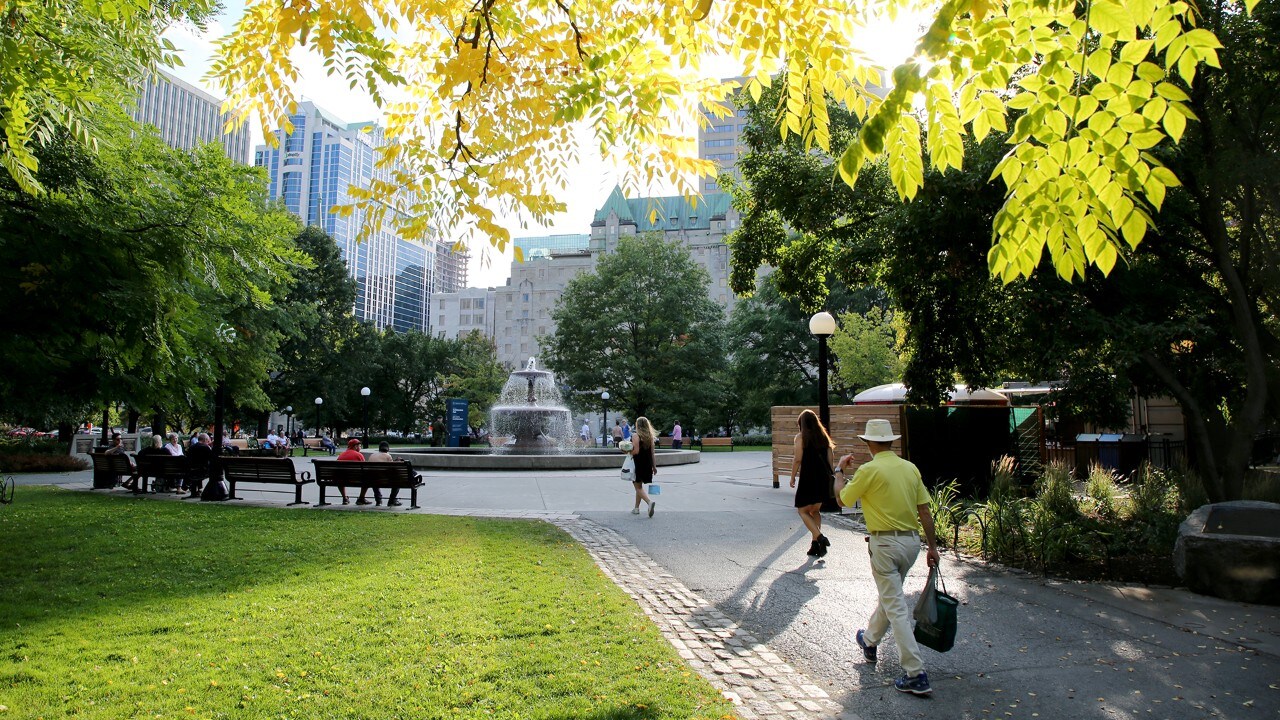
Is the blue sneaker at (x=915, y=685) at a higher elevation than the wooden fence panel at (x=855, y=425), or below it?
below

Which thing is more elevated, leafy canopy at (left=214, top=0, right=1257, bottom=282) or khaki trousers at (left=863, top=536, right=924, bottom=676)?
leafy canopy at (left=214, top=0, right=1257, bottom=282)

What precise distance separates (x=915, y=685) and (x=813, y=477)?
423 cm

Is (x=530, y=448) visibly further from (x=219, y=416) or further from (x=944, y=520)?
(x=944, y=520)

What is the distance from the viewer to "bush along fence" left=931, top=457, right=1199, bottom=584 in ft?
26.9

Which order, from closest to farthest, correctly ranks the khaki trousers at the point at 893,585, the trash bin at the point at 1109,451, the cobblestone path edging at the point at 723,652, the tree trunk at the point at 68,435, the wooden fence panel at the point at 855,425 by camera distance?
the cobblestone path edging at the point at 723,652
the khaki trousers at the point at 893,585
the wooden fence panel at the point at 855,425
the trash bin at the point at 1109,451
the tree trunk at the point at 68,435

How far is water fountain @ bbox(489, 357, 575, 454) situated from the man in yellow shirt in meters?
24.2

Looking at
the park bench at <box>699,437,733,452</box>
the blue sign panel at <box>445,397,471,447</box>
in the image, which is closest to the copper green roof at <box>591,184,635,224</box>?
the park bench at <box>699,437,733,452</box>

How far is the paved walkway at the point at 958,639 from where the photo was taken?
4.33 m

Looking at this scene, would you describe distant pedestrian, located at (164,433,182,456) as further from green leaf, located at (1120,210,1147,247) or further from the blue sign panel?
green leaf, located at (1120,210,1147,247)

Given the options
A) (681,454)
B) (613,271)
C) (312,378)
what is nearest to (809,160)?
(681,454)

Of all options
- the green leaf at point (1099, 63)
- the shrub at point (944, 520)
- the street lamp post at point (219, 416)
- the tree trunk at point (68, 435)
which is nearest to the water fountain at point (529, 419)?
the street lamp post at point (219, 416)

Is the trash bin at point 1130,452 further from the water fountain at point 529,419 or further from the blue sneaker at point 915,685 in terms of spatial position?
the water fountain at point 529,419

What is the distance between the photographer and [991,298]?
1130cm

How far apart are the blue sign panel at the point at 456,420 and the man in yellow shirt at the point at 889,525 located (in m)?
34.0
